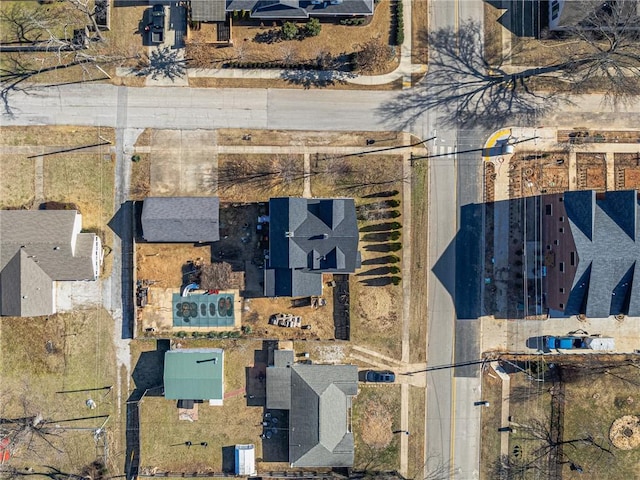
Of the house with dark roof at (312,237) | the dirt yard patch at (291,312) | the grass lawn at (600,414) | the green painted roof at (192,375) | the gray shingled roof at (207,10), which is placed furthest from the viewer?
the grass lawn at (600,414)

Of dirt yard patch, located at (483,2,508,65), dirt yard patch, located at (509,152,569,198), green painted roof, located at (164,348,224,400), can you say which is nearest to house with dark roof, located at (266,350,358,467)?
green painted roof, located at (164,348,224,400)

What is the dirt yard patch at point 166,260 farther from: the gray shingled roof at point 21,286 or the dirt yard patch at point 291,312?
the gray shingled roof at point 21,286

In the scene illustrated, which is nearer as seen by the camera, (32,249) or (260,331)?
(32,249)

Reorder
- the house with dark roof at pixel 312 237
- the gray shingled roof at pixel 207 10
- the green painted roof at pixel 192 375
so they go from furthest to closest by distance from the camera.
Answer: the green painted roof at pixel 192 375 → the gray shingled roof at pixel 207 10 → the house with dark roof at pixel 312 237

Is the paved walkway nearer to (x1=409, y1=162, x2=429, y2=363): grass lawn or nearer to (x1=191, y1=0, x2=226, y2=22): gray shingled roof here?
(x1=191, y1=0, x2=226, y2=22): gray shingled roof

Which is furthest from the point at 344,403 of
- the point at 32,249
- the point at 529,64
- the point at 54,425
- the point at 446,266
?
the point at 529,64

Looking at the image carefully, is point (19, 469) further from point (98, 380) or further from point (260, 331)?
point (260, 331)

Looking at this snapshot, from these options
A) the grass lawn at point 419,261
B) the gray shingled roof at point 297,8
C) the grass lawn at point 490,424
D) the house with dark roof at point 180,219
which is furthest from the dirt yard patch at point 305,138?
the grass lawn at point 490,424
